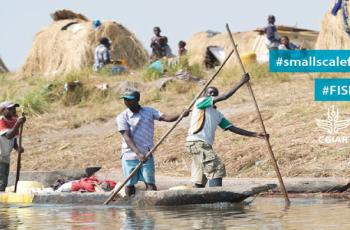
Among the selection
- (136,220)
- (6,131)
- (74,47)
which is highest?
(74,47)

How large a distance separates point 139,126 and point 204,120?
28.3 inches

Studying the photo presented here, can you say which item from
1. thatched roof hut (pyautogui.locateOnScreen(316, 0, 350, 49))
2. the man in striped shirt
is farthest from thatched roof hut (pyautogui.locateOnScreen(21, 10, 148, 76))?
the man in striped shirt

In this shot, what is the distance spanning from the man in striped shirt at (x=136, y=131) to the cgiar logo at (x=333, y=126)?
13.3 ft

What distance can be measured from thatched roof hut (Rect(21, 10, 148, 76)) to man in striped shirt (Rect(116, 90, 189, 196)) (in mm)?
14385

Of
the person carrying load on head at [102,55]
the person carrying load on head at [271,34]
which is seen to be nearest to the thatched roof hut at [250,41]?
the person carrying load on head at [271,34]

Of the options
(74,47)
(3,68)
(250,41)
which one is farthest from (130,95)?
(3,68)

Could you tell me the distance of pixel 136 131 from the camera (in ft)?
39.8

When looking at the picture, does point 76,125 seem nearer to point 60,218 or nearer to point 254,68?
point 254,68

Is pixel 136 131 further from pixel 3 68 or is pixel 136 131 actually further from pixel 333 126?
pixel 3 68

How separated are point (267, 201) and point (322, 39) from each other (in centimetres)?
956

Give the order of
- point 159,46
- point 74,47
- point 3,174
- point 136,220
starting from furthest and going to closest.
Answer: point 74,47, point 159,46, point 3,174, point 136,220

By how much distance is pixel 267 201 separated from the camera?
1305 cm

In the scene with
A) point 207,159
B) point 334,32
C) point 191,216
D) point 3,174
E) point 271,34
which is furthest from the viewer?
point 271,34

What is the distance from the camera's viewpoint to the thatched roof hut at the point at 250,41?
24703 mm
